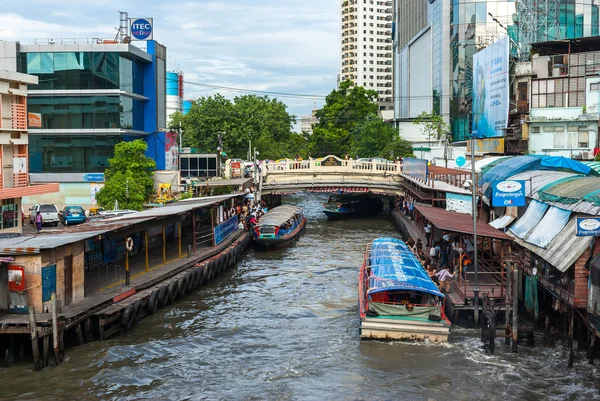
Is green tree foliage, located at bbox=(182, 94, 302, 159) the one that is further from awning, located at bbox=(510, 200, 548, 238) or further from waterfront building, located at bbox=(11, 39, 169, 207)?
awning, located at bbox=(510, 200, 548, 238)

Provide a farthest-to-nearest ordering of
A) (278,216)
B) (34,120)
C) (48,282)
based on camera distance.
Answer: (278,216), (34,120), (48,282)

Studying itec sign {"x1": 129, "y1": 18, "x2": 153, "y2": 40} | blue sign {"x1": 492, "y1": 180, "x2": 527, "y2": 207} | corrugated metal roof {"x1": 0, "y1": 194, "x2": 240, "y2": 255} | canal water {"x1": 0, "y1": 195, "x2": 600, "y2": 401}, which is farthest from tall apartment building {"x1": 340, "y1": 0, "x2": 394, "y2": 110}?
canal water {"x1": 0, "y1": 195, "x2": 600, "y2": 401}

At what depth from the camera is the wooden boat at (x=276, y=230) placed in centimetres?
4288

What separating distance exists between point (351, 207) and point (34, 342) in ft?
149

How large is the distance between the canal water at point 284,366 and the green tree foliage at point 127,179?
62.8ft

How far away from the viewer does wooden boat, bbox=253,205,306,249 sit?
4288cm

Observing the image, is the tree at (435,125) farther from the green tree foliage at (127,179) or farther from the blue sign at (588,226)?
the blue sign at (588,226)

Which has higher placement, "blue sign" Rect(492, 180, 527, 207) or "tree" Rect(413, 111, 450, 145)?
"tree" Rect(413, 111, 450, 145)

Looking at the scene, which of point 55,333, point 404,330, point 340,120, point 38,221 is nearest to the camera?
point 55,333

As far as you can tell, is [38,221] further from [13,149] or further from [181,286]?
[181,286]

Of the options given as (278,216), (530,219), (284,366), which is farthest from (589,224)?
(278,216)

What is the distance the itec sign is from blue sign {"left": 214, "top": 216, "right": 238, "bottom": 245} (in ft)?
71.3

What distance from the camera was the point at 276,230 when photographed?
43.2 m

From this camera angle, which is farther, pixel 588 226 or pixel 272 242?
pixel 272 242
